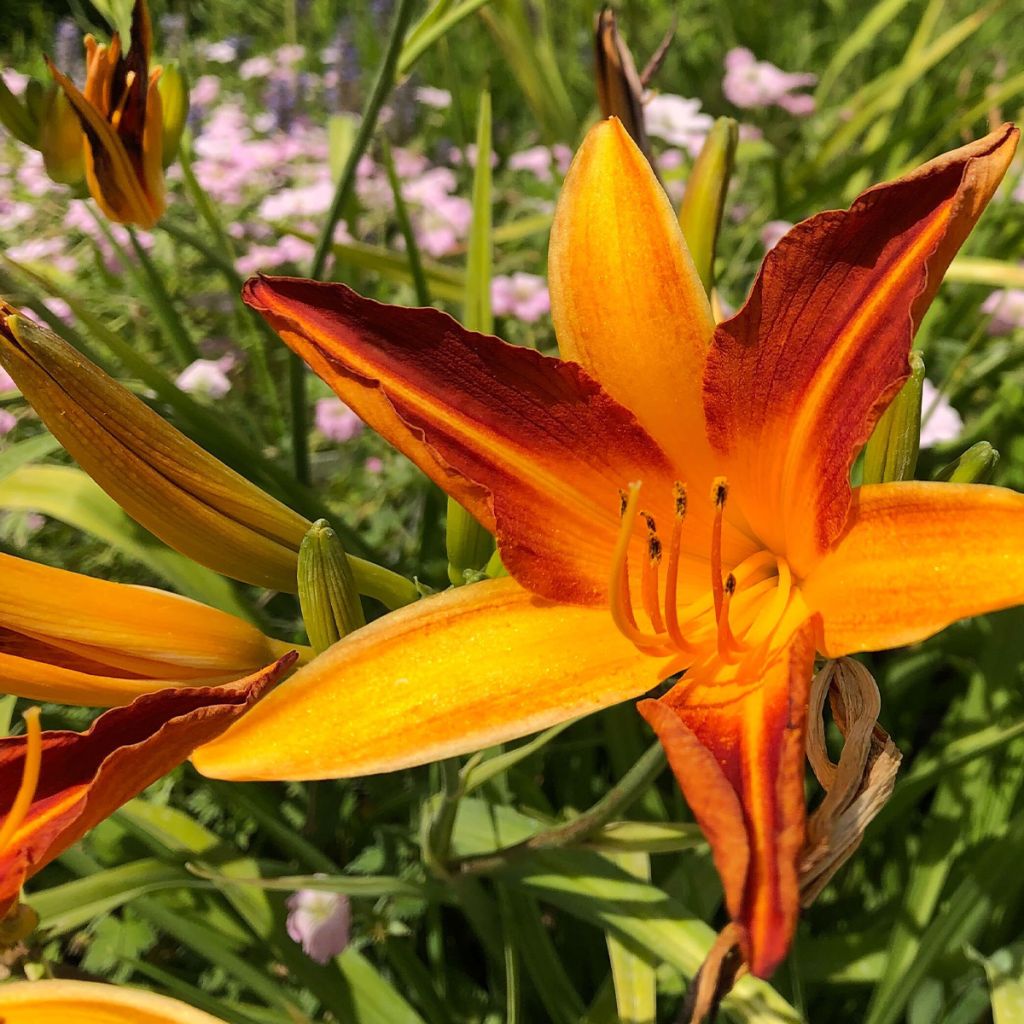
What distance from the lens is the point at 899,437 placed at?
1.79ft

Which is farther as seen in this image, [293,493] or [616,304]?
[293,493]

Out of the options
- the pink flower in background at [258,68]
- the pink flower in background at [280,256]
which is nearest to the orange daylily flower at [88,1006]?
the pink flower in background at [280,256]

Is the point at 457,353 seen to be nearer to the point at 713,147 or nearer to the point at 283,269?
the point at 713,147

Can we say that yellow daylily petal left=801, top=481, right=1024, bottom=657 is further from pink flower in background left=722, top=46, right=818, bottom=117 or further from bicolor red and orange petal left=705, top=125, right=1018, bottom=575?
pink flower in background left=722, top=46, right=818, bottom=117

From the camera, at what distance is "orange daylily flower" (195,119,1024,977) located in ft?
1.45

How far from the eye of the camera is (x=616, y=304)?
548mm

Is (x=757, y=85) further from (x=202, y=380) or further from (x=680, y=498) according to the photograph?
(x=680, y=498)

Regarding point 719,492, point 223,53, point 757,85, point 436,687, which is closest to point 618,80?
point 719,492

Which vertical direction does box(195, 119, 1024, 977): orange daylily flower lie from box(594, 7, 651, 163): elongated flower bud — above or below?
below

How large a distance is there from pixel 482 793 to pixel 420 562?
258 mm

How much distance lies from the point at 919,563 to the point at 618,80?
51 centimetres

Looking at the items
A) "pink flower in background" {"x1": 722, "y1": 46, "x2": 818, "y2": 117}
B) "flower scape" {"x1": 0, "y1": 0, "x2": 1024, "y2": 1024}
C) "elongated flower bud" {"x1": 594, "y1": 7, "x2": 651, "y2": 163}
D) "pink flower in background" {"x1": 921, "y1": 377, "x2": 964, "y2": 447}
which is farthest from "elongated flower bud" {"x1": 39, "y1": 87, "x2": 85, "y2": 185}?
"pink flower in background" {"x1": 722, "y1": 46, "x2": 818, "y2": 117}

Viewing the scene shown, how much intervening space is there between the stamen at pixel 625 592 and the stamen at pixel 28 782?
0.26 meters

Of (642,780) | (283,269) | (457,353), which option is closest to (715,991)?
(642,780)
